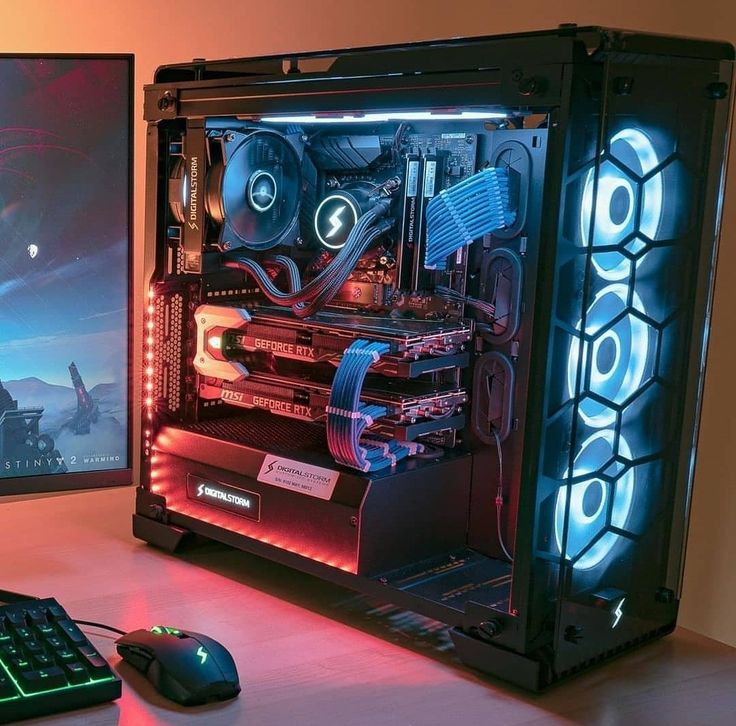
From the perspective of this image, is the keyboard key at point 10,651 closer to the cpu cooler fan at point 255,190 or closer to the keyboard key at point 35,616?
the keyboard key at point 35,616

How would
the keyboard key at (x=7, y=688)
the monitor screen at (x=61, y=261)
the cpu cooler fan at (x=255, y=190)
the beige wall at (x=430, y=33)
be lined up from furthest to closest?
the beige wall at (x=430, y=33)
the cpu cooler fan at (x=255, y=190)
the monitor screen at (x=61, y=261)
the keyboard key at (x=7, y=688)

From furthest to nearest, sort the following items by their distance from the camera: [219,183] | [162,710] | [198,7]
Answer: [198,7] → [219,183] → [162,710]

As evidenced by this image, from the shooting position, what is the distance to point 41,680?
95 centimetres

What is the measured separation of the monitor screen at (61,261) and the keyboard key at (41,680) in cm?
31

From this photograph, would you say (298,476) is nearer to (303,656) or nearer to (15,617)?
(303,656)

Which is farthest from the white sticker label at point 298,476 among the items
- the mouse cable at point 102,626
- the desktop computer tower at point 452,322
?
the mouse cable at point 102,626

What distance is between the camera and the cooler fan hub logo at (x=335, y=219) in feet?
4.42

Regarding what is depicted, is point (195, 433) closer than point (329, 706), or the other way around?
point (329, 706)

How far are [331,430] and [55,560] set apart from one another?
0.42m

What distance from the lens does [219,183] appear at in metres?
1.31

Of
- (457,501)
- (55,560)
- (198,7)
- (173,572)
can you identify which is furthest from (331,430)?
(198,7)

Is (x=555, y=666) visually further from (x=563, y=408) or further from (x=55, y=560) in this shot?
(x=55, y=560)

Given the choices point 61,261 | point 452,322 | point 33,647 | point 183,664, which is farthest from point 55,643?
point 452,322

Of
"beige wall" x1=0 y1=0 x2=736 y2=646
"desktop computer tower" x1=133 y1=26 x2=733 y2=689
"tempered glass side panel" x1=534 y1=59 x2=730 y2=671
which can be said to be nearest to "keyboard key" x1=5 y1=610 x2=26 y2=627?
"desktop computer tower" x1=133 y1=26 x2=733 y2=689
